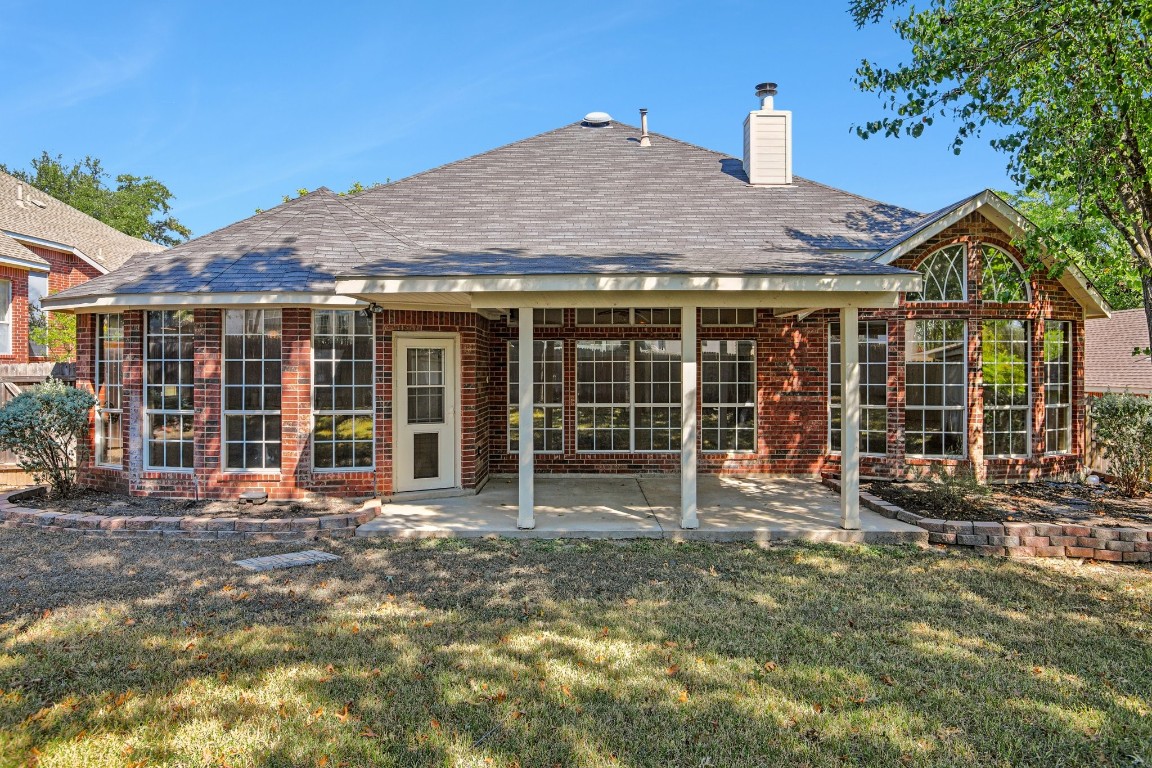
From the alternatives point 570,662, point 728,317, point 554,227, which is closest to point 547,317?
point 554,227

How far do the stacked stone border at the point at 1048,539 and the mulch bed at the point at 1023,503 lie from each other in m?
0.49

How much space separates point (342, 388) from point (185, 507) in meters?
2.39

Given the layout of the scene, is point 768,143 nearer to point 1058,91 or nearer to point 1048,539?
point 1058,91

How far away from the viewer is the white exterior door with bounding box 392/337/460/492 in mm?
8531

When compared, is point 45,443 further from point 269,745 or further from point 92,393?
point 269,745

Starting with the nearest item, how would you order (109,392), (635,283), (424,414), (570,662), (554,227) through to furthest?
(570,662), (635,283), (424,414), (109,392), (554,227)

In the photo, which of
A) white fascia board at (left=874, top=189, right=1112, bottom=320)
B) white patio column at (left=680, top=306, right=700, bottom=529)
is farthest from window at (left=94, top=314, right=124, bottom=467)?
white fascia board at (left=874, top=189, right=1112, bottom=320)

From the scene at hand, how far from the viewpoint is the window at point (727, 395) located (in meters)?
10.8

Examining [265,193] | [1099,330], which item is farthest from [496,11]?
[265,193]

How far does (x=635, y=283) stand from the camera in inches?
A: 259

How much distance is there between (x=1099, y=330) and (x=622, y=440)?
1927cm

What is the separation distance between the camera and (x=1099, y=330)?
67.2 ft

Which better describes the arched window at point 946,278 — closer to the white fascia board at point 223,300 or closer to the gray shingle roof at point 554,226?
the gray shingle roof at point 554,226

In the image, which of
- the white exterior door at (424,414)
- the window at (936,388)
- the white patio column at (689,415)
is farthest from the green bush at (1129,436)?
the white exterior door at (424,414)
